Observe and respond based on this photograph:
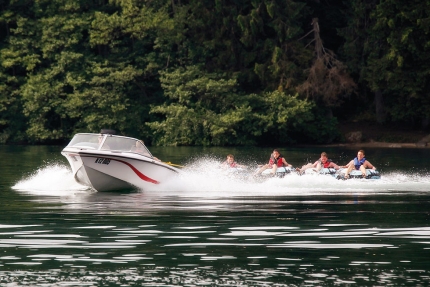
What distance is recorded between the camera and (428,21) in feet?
186

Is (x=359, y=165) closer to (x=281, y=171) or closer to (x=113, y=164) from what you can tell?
(x=281, y=171)

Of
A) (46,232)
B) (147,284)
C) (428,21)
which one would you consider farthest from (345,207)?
(428,21)

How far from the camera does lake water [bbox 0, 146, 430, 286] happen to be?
50.0 ft

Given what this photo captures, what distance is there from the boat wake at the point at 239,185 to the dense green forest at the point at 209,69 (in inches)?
1046

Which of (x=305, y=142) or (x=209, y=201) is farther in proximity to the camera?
(x=305, y=142)

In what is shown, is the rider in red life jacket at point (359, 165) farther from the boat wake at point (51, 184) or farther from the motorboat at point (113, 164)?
the boat wake at point (51, 184)

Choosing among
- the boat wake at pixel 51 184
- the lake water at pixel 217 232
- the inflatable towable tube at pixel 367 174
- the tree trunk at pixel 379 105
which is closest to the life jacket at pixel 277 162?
the lake water at pixel 217 232

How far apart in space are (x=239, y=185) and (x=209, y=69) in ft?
112

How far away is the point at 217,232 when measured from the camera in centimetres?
1930

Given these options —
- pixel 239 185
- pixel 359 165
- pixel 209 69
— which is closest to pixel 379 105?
pixel 209 69

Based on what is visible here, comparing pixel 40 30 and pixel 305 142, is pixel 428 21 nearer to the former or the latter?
pixel 305 142

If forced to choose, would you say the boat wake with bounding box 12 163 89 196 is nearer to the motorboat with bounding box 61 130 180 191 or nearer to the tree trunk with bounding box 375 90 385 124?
the motorboat with bounding box 61 130 180 191

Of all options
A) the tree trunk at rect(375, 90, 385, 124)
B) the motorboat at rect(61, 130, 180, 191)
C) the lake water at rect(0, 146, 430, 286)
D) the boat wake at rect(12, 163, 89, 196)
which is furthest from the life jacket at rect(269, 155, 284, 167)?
the tree trunk at rect(375, 90, 385, 124)

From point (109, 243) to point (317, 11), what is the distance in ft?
158
